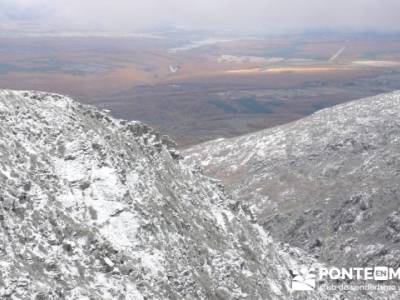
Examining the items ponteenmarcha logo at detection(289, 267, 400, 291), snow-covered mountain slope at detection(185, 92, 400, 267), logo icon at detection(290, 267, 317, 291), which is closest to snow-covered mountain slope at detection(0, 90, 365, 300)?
logo icon at detection(290, 267, 317, 291)

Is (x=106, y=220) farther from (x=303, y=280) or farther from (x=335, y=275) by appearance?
(x=335, y=275)

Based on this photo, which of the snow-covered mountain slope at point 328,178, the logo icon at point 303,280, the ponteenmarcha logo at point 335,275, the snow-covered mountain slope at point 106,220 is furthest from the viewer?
the snow-covered mountain slope at point 328,178

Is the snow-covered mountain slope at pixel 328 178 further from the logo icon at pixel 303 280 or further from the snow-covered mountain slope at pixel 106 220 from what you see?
the snow-covered mountain slope at pixel 106 220

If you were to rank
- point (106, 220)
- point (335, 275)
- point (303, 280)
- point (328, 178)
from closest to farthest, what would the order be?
point (106, 220) → point (303, 280) → point (335, 275) → point (328, 178)

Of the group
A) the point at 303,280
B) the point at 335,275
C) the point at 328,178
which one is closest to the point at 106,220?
the point at 303,280

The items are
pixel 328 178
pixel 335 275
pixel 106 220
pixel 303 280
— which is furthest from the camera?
pixel 328 178

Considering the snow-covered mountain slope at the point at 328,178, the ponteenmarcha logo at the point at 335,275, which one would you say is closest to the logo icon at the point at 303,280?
the ponteenmarcha logo at the point at 335,275
